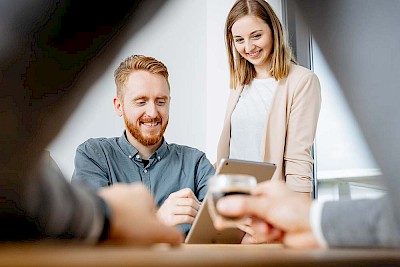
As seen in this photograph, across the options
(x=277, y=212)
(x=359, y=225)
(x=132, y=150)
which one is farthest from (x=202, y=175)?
(x=359, y=225)

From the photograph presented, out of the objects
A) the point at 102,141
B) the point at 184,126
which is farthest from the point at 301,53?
the point at 102,141

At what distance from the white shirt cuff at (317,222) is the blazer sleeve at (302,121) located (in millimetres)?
1610

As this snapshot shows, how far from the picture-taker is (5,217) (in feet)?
1.07

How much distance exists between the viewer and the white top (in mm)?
2352

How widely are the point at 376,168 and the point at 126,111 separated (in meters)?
1.91

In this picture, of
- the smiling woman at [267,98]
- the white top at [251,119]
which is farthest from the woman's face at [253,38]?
the white top at [251,119]

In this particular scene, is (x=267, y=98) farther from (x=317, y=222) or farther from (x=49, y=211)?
(x=49, y=211)

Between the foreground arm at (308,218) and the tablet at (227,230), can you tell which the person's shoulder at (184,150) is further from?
the foreground arm at (308,218)

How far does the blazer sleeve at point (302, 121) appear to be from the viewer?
218 cm

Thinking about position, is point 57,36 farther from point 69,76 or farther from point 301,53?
point 301,53

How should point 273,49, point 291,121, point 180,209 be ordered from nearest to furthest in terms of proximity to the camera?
point 180,209
point 291,121
point 273,49

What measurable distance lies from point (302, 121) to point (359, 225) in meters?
1.78

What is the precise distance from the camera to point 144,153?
197cm

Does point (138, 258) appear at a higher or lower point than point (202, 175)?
lower
